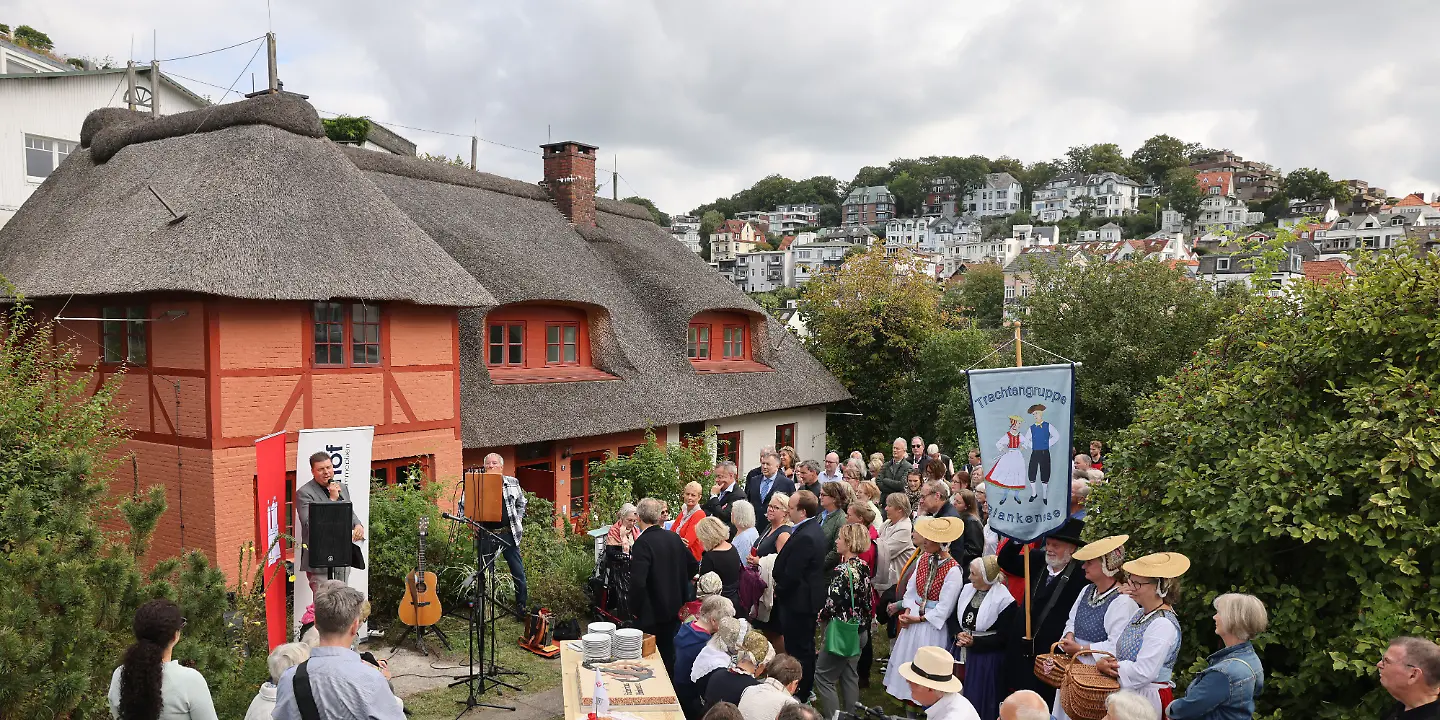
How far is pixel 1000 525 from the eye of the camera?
602cm

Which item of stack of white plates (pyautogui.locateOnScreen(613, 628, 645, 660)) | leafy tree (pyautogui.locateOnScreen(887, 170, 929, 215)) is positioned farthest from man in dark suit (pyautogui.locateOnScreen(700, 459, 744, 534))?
leafy tree (pyautogui.locateOnScreen(887, 170, 929, 215))

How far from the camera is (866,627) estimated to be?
23.3 ft

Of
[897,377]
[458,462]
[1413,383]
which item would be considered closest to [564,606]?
[458,462]

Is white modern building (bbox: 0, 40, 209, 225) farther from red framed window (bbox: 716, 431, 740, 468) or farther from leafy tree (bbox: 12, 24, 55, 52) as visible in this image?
leafy tree (bbox: 12, 24, 55, 52)

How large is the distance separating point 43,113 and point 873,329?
1780cm

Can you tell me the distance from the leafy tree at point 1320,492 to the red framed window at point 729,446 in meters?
12.4

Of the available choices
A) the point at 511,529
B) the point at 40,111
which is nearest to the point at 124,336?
the point at 511,529

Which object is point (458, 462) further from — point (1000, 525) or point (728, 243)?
point (728, 243)

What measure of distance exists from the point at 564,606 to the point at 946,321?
48.9 ft

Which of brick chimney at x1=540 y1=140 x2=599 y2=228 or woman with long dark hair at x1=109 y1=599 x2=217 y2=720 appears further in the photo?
brick chimney at x1=540 y1=140 x2=599 y2=228

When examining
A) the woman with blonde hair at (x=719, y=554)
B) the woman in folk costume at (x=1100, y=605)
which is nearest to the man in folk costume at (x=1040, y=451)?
the woman in folk costume at (x=1100, y=605)

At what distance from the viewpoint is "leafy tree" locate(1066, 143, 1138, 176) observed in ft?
449

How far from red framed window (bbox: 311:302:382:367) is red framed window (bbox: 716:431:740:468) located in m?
8.15

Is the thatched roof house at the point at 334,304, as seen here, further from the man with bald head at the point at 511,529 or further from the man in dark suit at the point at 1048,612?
the man in dark suit at the point at 1048,612
